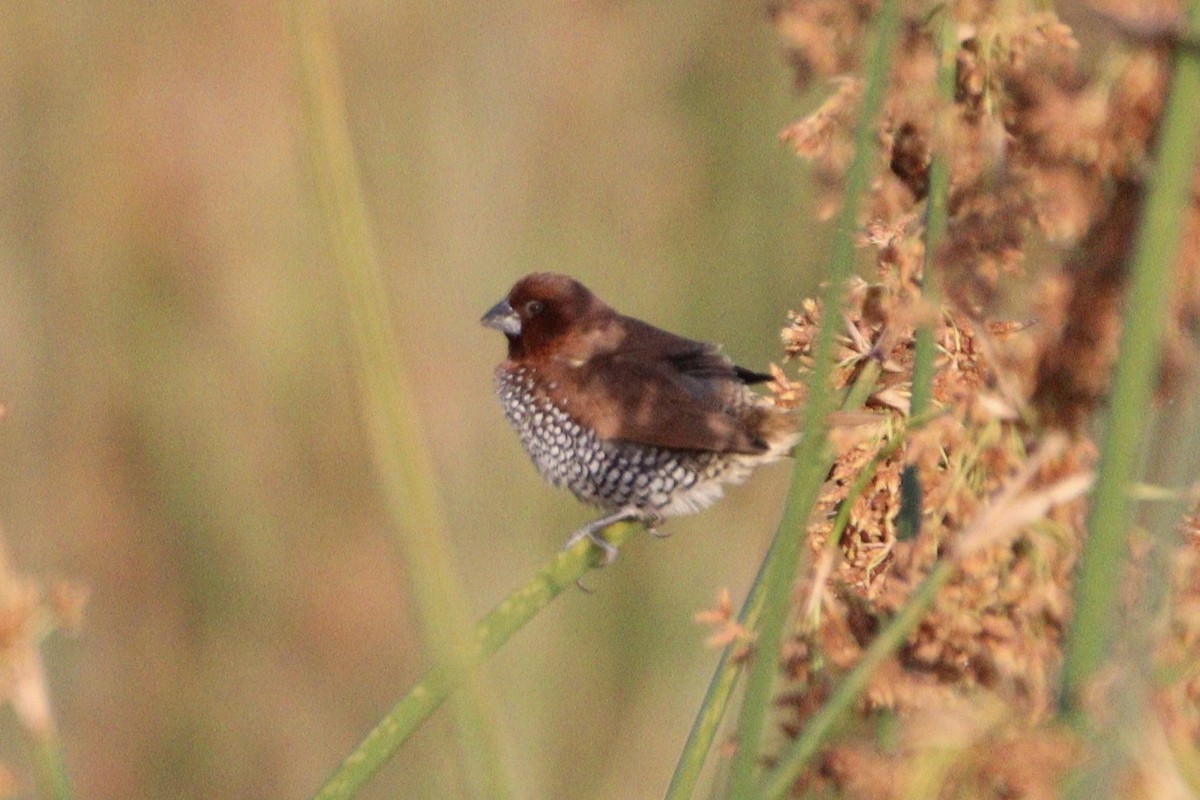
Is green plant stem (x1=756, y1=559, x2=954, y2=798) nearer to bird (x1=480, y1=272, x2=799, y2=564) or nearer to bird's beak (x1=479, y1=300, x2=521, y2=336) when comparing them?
bird (x1=480, y1=272, x2=799, y2=564)

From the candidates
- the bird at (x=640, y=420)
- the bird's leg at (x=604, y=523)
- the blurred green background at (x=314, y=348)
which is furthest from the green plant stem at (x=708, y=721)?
the blurred green background at (x=314, y=348)

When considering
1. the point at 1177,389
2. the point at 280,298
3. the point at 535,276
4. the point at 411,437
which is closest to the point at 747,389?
the point at 535,276

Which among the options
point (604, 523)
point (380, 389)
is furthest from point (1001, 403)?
point (604, 523)

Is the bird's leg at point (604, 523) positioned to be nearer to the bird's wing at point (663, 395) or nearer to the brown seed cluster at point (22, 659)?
the bird's wing at point (663, 395)

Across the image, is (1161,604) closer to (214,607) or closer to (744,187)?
(744,187)

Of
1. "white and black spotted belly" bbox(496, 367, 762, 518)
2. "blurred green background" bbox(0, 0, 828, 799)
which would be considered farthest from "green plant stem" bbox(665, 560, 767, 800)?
"blurred green background" bbox(0, 0, 828, 799)

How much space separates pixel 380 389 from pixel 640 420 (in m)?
2.18

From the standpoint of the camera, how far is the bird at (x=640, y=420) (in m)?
3.07

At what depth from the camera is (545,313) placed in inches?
142

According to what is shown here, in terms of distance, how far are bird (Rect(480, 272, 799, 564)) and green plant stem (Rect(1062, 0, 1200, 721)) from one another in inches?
75.8

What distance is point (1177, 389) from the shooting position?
3.72 feet

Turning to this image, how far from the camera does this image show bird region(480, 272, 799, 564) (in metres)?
3.07

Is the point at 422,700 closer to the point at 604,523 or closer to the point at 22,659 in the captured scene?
the point at 22,659

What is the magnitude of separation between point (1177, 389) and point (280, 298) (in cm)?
335
